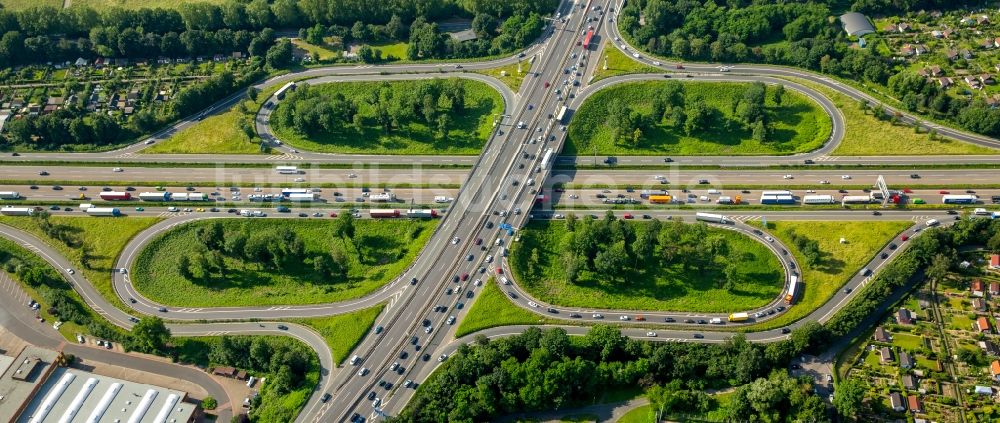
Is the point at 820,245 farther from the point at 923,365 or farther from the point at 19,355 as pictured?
the point at 19,355

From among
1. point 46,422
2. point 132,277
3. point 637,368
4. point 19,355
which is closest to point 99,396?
point 46,422

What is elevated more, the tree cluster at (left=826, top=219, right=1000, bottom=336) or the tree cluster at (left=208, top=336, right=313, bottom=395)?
the tree cluster at (left=826, top=219, right=1000, bottom=336)

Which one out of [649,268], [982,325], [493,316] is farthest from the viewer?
[649,268]

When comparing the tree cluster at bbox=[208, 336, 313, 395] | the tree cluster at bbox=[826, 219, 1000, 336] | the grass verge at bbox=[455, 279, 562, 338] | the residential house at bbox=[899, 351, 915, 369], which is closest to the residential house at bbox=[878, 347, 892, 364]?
the residential house at bbox=[899, 351, 915, 369]

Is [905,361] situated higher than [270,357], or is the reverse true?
[905,361]

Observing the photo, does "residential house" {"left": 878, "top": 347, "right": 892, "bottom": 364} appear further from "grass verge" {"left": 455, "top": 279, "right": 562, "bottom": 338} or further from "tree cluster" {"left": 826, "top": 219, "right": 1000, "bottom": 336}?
"grass verge" {"left": 455, "top": 279, "right": 562, "bottom": 338}

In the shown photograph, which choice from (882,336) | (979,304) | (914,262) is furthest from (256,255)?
(979,304)

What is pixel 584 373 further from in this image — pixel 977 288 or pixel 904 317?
pixel 977 288
